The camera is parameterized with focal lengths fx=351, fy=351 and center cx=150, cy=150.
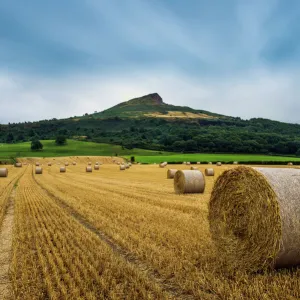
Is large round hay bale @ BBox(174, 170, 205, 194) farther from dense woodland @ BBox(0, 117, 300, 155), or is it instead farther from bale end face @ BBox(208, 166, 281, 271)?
dense woodland @ BBox(0, 117, 300, 155)

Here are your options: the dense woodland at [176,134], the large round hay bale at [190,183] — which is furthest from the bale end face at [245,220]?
the dense woodland at [176,134]

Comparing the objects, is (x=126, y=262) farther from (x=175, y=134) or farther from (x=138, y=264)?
(x=175, y=134)

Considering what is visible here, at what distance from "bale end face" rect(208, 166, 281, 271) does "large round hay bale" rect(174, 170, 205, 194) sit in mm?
11828

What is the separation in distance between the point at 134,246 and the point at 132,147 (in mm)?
101906

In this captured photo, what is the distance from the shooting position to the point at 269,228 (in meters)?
6.80

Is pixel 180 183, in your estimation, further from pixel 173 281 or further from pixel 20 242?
pixel 173 281

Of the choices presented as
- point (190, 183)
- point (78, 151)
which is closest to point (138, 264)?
point (190, 183)

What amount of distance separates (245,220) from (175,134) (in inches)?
4825

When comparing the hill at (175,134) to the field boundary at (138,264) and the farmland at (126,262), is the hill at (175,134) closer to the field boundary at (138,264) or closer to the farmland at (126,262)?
the farmland at (126,262)

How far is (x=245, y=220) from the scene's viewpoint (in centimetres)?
750

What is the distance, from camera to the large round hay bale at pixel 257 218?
655cm

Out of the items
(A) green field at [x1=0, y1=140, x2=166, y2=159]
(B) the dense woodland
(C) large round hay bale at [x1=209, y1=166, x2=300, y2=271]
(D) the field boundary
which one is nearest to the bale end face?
(C) large round hay bale at [x1=209, y1=166, x2=300, y2=271]

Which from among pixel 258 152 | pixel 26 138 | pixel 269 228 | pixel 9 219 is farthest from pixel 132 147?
pixel 269 228

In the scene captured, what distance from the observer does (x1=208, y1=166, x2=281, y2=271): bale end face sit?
6746 millimetres
